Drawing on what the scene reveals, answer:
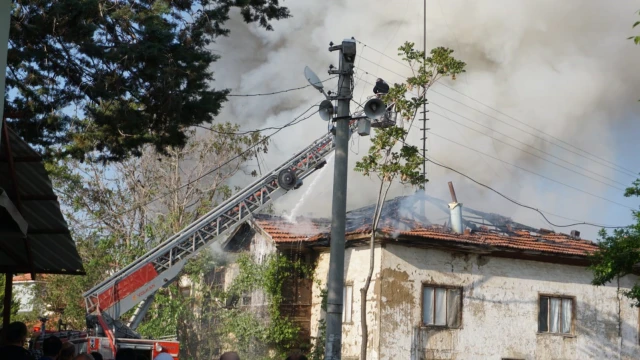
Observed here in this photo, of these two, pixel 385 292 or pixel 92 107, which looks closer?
pixel 92 107

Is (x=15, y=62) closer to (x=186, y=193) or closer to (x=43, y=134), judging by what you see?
(x=43, y=134)

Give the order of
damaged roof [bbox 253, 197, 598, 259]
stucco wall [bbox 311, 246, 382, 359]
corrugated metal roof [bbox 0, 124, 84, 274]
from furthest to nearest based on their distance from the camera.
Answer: damaged roof [bbox 253, 197, 598, 259] < stucco wall [bbox 311, 246, 382, 359] < corrugated metal roof [bbox 0, 124, 84, 274]

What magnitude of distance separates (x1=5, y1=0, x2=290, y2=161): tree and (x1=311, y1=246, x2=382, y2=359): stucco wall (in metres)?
10.1

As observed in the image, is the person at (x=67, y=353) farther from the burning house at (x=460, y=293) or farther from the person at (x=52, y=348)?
the burning house at (x=460, y=293)

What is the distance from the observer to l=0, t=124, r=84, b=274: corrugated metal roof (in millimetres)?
8305

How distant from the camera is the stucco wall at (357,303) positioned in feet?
70.9

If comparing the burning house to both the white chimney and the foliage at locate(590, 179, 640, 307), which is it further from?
the foliage at locate(590, 179, 640, 307)

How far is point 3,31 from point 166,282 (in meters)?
14.8

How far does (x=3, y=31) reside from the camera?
6.57m

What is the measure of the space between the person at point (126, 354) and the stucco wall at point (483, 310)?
7.06 meters

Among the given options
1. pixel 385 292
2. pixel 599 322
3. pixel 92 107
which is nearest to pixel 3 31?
pixel 92 107

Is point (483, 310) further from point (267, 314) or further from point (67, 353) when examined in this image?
point (67, 353)

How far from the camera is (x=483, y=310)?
23.0m

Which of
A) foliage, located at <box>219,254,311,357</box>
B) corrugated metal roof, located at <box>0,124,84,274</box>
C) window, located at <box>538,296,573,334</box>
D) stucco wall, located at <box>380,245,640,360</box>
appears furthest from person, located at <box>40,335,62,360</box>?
window, located at <box>538,296,573,334</box>
